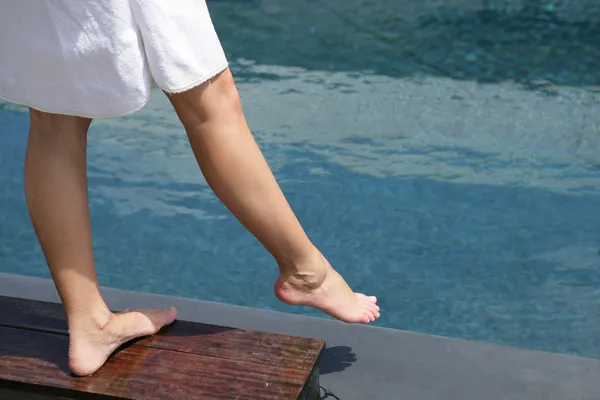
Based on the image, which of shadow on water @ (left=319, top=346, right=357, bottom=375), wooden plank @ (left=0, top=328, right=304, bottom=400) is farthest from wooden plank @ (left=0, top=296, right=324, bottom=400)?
shadow on water @ (left=319, top=346, right=357, bottom=375)

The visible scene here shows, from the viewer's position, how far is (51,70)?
6.16ft

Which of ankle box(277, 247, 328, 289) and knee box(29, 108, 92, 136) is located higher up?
knee box(29, 108, 92, 136)

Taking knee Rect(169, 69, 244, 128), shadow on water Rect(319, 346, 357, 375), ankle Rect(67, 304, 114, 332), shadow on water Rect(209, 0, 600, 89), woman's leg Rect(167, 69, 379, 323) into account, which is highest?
knee Rect(169, 69, 244, 128)

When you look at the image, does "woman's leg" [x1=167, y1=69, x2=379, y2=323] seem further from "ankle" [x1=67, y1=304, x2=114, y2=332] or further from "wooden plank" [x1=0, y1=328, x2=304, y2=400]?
"ankle" [x1=67, y1=304, x2=114, y2=332]

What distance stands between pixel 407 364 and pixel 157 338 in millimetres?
683

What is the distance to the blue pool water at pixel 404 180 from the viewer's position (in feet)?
12.3

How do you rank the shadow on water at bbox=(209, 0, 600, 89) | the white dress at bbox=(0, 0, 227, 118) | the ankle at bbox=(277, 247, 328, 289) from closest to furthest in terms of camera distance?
the white dress at bbox=(0, 0, 227, 118), the ankle at bbox=(277, 247, 328, 289), the shadow on water at bbox=(209, 0, 600, 89)

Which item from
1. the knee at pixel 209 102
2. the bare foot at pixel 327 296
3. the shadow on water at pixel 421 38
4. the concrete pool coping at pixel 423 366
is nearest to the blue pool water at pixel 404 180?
the shadow on water at pixel 421 38

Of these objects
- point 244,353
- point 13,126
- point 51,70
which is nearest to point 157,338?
point 244,353

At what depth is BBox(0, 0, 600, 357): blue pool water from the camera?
3.75 m

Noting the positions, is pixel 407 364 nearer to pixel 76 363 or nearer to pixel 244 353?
pixel 244 353

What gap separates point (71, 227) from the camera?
6.77 ft

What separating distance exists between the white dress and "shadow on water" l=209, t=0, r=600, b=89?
4368 millimetres

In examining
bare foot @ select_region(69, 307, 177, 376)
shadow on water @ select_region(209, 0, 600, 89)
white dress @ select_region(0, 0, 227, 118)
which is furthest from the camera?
shadow on water @ select_region(209, 0, 600, 89)
